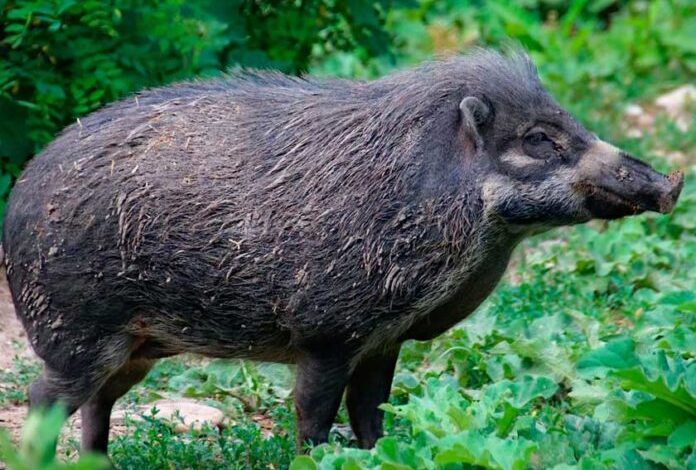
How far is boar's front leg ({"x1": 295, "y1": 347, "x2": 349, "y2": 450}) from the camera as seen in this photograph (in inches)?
192

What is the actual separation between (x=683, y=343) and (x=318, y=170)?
1570 mm

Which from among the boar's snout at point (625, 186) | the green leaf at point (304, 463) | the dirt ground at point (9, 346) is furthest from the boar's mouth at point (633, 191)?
the dirt ground at point (9, 346)

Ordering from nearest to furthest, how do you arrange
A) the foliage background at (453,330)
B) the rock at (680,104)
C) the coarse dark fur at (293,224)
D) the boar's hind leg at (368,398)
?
the foliage background at (453,330), the coarse dark fur at (293,224), the boar's hind leg at (368,398), the rock at (680,104)

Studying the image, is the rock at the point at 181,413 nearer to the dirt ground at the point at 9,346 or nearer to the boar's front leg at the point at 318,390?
the dirt ground at the point at 9,346

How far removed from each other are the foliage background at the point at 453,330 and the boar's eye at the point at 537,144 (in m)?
0.67

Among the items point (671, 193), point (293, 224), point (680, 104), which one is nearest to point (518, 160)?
point (671, 193)

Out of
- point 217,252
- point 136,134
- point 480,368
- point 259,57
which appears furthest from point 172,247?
point 259,57

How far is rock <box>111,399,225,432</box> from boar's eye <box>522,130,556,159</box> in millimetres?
1938

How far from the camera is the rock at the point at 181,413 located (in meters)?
5.74

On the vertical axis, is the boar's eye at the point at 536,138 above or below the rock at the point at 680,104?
below

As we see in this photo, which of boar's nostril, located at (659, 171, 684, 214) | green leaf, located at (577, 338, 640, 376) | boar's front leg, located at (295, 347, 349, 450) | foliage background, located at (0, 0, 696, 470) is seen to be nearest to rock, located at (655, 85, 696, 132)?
foliage background, located at (0, 0, 696, 470)

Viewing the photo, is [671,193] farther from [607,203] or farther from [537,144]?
[537,144]

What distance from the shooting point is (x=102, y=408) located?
214 inches

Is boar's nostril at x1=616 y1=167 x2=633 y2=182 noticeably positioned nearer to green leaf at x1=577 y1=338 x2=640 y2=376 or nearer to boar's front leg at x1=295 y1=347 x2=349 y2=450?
green leaf at x1=577 y1=338 x2=640 y2=376
